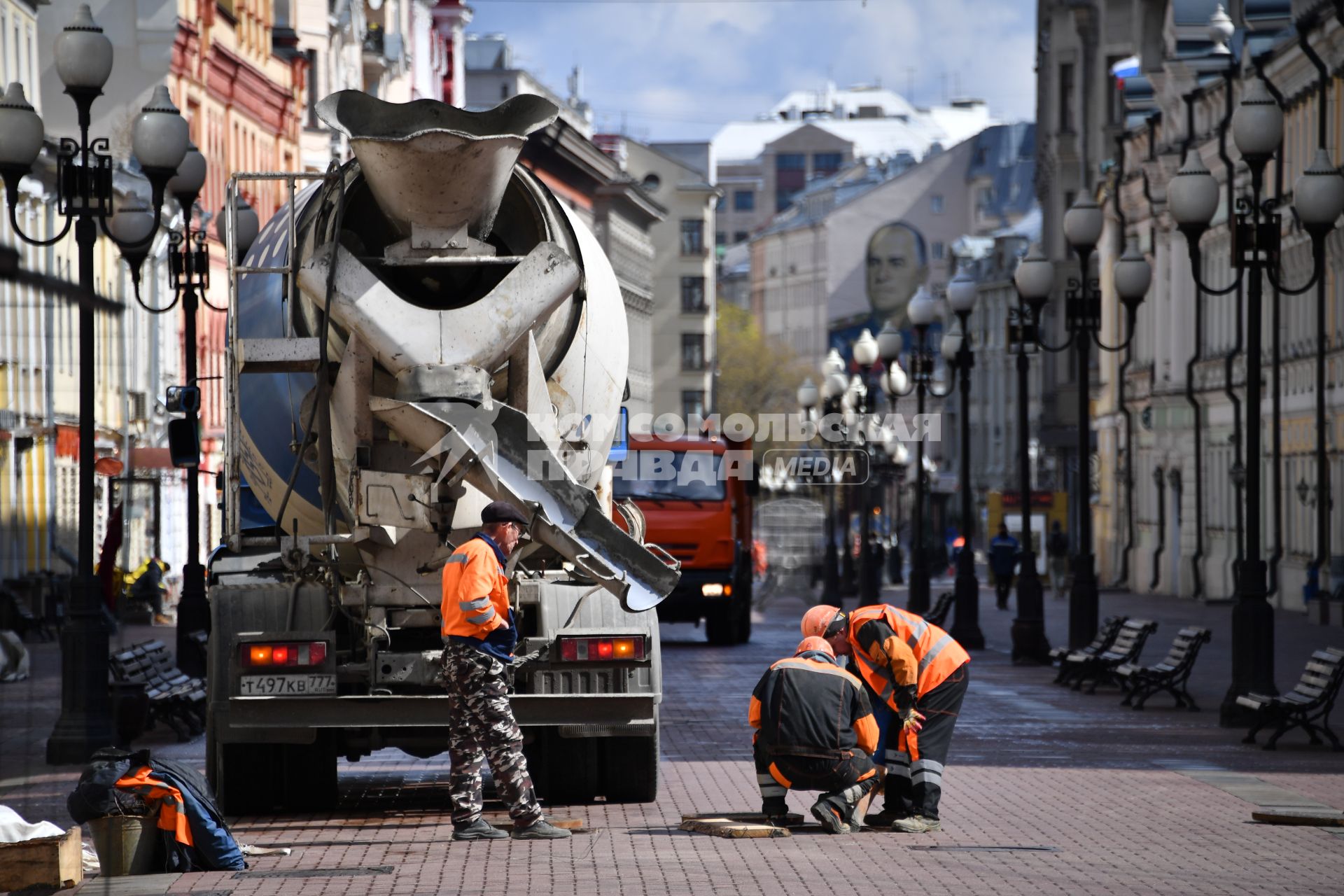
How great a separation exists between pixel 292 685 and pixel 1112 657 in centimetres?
1289

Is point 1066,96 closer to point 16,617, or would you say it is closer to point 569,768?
point 16,617

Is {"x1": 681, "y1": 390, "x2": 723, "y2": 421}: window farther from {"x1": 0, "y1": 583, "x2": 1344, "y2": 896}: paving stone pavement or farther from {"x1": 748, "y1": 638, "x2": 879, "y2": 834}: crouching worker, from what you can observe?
{"x1": 748, "y1": 638, "x2": 879, "y2": 834}: crouching worker

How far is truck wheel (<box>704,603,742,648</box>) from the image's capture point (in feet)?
114

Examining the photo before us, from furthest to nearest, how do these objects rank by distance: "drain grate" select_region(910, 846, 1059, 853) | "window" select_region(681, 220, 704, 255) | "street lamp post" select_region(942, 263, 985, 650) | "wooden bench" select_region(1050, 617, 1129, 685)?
"window" select_region(681, 220, 704, 255), "street lamp post" select_region(942, 263, 985, 650), "wooden bench" select_region(1050, 617, 1129, 685), "drain grate" select_region(910, 846, 1059, 853)

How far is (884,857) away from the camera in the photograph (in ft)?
41.5

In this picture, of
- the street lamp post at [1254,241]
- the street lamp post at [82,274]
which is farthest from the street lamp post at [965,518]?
the street lamp post at [82,274]

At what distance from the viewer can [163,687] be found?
20641mm

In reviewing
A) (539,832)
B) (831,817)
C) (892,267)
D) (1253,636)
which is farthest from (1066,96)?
Result: (892,267)

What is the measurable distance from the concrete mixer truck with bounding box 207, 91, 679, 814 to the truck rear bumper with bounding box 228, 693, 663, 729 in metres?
0.01

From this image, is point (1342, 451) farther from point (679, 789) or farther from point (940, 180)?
point (940, 180)

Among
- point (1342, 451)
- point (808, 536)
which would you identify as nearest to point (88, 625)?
point (1342, 451)

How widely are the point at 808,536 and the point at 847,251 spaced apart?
104909 mm

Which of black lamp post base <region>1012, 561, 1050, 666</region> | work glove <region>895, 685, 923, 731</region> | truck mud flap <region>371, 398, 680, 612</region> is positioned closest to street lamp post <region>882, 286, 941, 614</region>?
black lamp post base <region>1012, 561, 1050, 666</region>

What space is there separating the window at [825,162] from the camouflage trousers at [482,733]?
6935 inches
